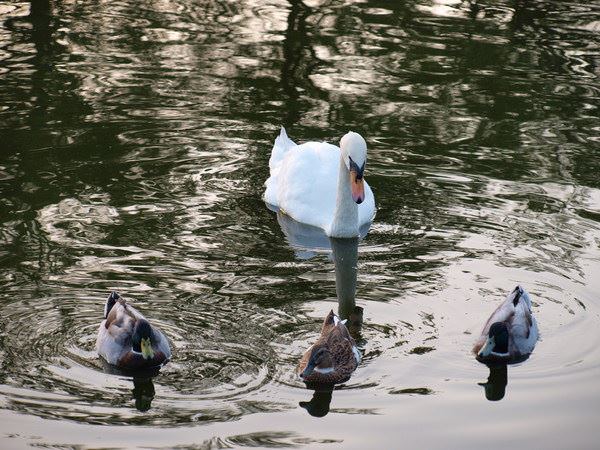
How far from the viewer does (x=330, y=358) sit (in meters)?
9.02

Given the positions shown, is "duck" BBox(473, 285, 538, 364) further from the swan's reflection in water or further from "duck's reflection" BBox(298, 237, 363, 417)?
the swan's reflection in water

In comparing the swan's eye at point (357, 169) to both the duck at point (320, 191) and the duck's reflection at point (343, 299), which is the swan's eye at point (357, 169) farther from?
the duck's reflection at point (343, 299)

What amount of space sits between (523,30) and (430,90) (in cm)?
359

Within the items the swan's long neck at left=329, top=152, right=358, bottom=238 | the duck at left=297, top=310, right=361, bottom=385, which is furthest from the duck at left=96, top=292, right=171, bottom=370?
the swan's long neck at left=329, top=152, right=358, bottom=238

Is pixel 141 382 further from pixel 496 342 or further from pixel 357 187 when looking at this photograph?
pixel 357 187

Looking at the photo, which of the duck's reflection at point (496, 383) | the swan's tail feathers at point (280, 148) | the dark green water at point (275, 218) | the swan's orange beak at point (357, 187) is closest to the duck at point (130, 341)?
the dark green water at point (275, 218)

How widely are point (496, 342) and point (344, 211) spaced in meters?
3.39

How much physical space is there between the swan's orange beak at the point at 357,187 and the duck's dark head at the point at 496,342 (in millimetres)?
2564

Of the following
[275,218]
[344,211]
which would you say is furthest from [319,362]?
[275,218]

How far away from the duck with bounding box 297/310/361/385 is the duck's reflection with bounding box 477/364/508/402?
977 millimetres

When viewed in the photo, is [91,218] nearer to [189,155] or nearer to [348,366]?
[189,155]

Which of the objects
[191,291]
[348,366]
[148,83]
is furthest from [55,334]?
[148,83]

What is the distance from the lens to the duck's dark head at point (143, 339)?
354 inches

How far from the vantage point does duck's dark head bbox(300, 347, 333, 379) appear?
895 centimetres
